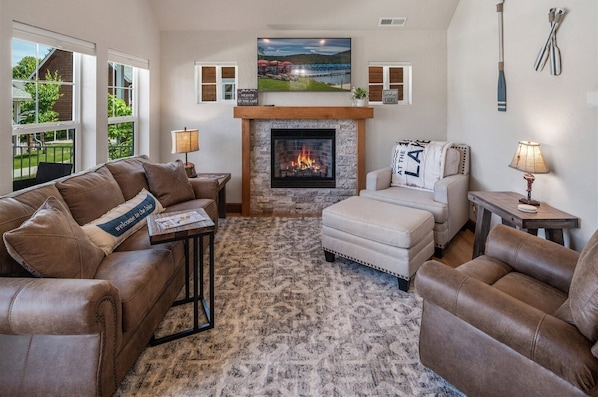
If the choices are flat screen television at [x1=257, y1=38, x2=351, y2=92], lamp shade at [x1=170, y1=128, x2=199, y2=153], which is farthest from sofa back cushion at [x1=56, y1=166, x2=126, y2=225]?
flat screen television at [x1=257, y1=38, x2=351, y2=92]

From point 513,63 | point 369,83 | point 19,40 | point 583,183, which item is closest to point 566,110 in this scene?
point 583,183

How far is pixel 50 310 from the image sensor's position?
146 cm

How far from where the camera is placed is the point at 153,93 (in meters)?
4.88

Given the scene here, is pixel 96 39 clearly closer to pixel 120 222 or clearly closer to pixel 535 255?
pixel 120 222

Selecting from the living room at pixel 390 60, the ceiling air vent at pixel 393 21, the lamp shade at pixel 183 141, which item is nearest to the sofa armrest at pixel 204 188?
the lamp shade at pixel 183 141

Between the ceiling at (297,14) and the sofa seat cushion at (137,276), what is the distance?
11.9 feet

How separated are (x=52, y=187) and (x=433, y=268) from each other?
7.74 ft

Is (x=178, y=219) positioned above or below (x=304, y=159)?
below

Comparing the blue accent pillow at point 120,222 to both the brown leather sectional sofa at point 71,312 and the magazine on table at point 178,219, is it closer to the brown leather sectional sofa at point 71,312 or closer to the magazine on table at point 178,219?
the brown leather sectional sofa at point 71,312

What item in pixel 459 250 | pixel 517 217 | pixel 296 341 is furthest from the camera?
pixel 459 250

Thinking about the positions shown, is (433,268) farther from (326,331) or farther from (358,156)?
(358,156)

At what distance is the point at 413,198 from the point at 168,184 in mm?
2485

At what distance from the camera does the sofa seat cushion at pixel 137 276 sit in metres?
1.80

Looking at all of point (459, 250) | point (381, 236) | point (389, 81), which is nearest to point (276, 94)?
point (389, 81)
